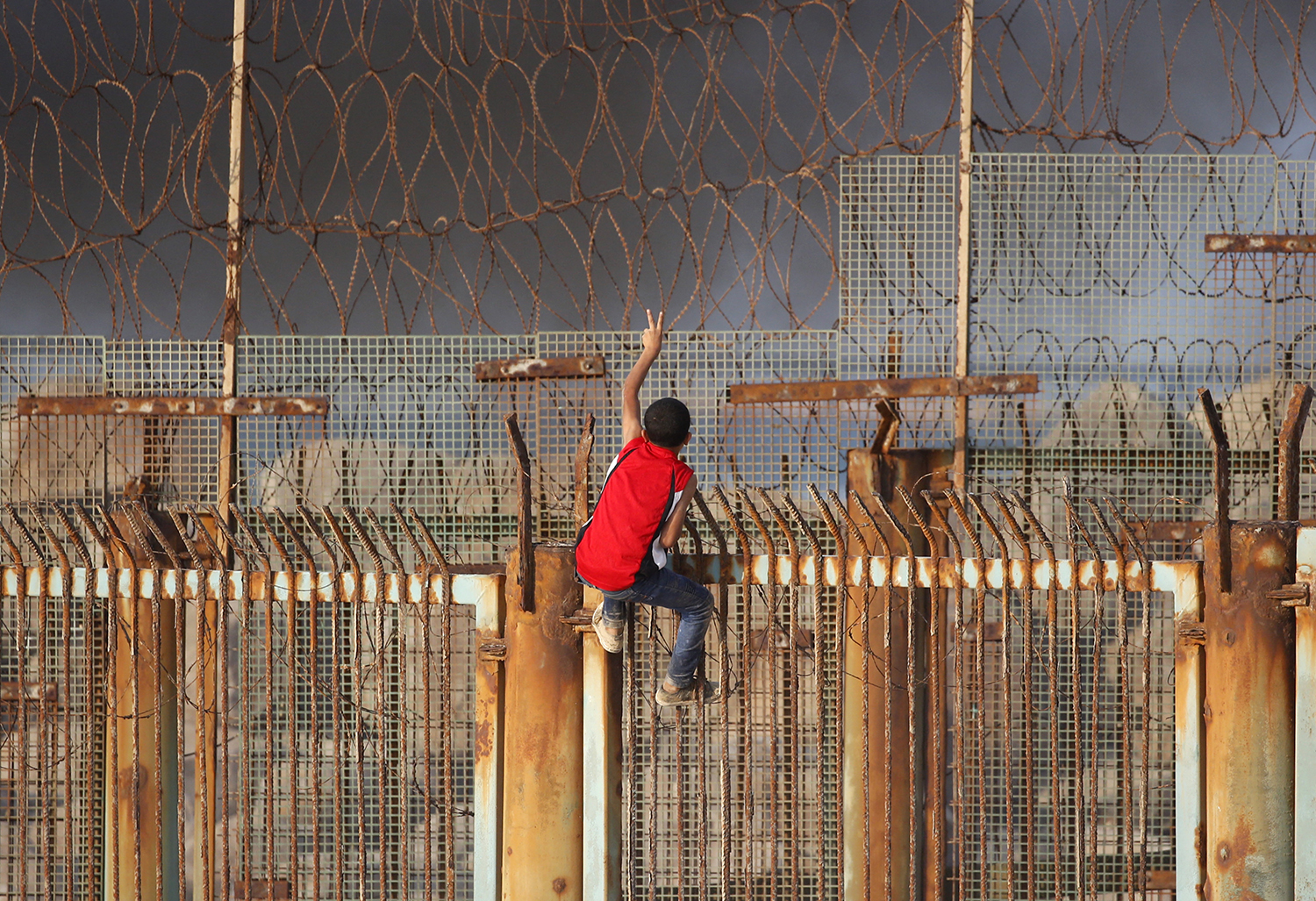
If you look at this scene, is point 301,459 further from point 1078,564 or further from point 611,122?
point 1078,564

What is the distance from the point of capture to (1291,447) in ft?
11.4

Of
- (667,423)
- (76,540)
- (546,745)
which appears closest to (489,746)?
(546,745)

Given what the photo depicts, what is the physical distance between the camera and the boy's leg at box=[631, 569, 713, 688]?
3678mm

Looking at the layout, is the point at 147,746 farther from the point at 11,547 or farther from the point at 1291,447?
the point at 1291,447

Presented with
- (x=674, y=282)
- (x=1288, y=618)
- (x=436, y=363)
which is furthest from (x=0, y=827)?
(x=1288, y=618)

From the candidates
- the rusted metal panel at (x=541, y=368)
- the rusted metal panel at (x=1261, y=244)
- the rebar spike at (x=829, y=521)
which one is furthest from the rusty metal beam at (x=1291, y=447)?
the rusted metal panel at (x=541, y=368)

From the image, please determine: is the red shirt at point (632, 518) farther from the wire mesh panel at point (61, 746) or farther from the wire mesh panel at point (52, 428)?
the wire mesh panel at point (52, 428)

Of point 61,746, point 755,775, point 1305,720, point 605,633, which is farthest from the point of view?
point 755,775

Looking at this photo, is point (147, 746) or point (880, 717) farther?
point (147, 746)

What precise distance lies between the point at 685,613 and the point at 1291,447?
2113mm

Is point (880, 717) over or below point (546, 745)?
below

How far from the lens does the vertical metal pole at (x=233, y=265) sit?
600 centimetres

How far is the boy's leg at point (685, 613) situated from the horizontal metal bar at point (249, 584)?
0.62 m

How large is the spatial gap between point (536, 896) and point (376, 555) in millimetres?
1339
